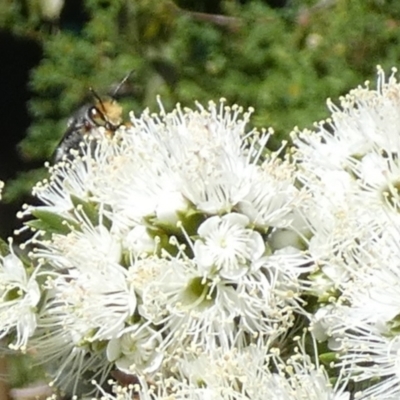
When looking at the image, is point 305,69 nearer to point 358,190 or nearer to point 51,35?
point 51,35

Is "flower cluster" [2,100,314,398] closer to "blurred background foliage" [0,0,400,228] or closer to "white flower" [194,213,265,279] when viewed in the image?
"white flower" [194,213,265,279]

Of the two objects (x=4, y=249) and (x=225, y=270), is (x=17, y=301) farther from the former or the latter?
(x=225, y=270)

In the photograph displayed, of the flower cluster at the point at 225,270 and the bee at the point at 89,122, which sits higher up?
the flower cluster at the point at 225,270

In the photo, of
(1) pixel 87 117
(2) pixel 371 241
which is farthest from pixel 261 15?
(2) pixel 371 241

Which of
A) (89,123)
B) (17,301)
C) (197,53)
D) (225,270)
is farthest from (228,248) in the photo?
(197,53)

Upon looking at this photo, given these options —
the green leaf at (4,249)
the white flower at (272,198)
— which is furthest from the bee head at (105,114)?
the white flower at (272,198)

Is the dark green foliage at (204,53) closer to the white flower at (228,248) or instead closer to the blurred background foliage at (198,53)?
the blurred background foliage at (198,53)
